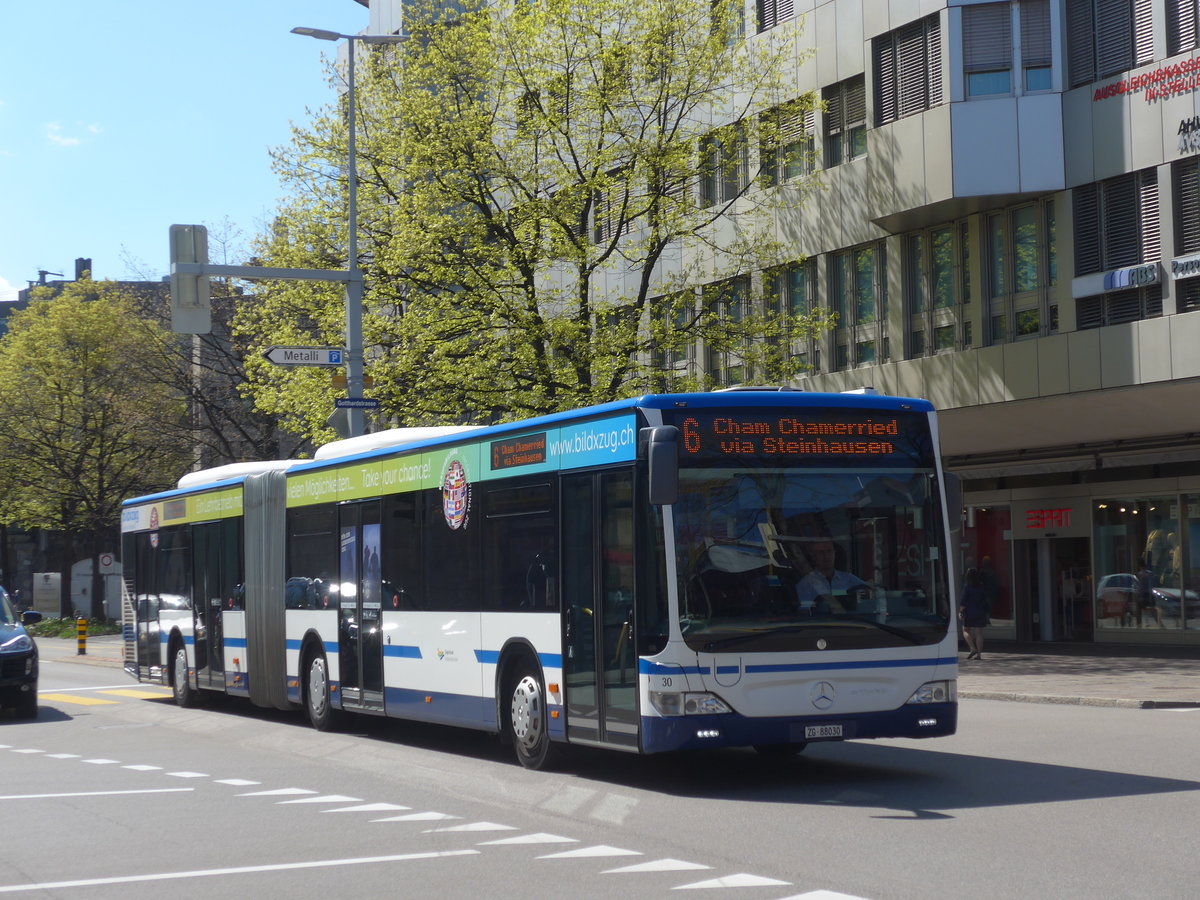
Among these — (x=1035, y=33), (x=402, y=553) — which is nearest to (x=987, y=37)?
(x=1035, y=33)

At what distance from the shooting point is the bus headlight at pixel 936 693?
11.8 metres

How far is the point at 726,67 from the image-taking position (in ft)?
98.4

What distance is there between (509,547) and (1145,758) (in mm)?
5424

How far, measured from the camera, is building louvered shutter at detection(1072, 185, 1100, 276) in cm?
2745

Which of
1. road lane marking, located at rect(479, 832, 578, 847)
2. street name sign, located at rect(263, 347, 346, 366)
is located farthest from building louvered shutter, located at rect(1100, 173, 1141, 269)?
road lane marking, located at rect(479, 832, 578, 847)

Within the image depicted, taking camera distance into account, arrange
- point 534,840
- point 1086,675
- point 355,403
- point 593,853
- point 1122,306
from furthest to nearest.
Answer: point 1122,306
point 355,403
point 1086,675
point 534,840
point 593,853

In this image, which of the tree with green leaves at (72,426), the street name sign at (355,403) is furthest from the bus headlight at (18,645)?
the tree with green leaves at (72,426)

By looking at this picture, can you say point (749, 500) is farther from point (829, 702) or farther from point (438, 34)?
point (438, 34)

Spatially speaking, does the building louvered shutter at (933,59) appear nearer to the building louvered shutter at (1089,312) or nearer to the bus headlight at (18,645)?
the building louvered shutter at (1089,312)

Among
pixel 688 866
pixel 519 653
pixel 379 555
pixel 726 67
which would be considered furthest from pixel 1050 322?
pixel 688 866

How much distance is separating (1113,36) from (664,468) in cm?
1954

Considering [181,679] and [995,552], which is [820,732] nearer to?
[181,679]

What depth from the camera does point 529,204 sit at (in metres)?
28.5

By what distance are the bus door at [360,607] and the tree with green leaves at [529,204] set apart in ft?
35.6
